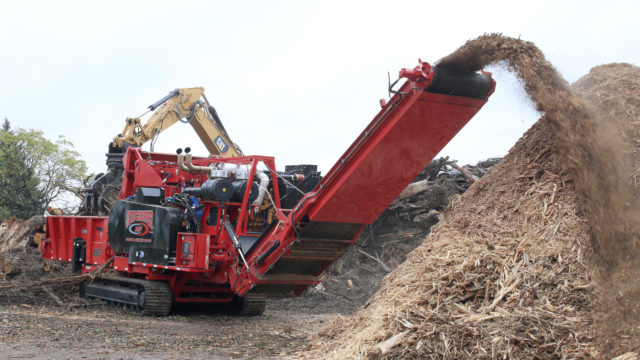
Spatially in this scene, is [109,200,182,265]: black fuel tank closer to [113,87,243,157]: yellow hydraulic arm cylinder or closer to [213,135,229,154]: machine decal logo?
[113,87,243,157]: yellow hydraulic arm cylinder

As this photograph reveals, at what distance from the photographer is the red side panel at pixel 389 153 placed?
255 inches

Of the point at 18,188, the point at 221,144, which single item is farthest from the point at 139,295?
the point at 18,188

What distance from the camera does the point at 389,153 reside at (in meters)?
6.83

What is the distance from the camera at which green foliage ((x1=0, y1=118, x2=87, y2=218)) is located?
31.1 metres

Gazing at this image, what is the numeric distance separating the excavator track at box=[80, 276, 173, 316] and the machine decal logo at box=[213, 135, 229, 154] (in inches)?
180

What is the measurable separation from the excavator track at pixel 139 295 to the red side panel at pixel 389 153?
3246 mm

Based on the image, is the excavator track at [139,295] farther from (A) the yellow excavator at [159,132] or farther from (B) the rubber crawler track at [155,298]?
(A) the yellow excavator at [159,132]

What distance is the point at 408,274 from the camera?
615 centimetres

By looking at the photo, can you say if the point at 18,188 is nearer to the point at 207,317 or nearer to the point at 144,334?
the point at 207,317

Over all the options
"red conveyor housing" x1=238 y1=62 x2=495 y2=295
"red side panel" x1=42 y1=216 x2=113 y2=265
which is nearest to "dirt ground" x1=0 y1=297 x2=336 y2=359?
"red conveyor housing" x1=238 y1=62 x2=495 y2=295

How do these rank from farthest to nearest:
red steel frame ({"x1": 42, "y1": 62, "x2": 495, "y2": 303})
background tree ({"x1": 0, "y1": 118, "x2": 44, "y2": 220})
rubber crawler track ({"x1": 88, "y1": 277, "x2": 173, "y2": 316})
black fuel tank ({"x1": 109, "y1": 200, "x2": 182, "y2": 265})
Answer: background tree ({"x1": 0, "y1": 118, "x2": 44, "y2": 220}) → rubber crawler track ({"x1": 88, "y1": 277, "x2": 173, "y2": 316}) → black fuel tank ({"x1": 109, "y1": 200, "x2": 182, "y2": 265}) → red steel frame ({"x1": 42, "y1": 62, "x2": 495, "y2": 303})

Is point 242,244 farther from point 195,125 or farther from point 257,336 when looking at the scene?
point 195,125

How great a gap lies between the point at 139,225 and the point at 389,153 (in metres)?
4.53

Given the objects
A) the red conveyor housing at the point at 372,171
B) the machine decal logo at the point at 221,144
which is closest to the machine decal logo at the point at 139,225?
the red conveyor housing at the point at 372,171
